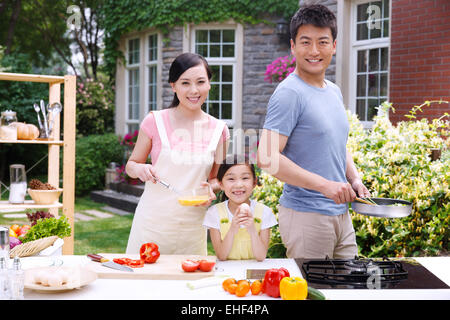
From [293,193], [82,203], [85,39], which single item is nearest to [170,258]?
[293,193]

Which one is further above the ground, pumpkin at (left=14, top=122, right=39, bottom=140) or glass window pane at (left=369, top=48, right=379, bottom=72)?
glass window pane at (left=369, top=48, right=379, bottom=72)

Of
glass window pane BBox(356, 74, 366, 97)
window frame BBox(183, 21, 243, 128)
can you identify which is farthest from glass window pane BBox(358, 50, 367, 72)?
window frame BBox(183, 21, 243, 128)

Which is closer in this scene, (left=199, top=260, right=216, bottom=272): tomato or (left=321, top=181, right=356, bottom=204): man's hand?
(left=199, top=260, right=216, bottom=272): tomato

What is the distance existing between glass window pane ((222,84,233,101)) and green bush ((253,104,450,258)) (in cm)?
588

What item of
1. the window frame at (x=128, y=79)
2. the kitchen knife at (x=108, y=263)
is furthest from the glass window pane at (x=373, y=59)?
the kitchen knife at (x=108, y=263)

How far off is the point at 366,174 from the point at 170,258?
2439 millimetres

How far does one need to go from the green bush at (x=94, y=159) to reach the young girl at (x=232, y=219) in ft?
28.5

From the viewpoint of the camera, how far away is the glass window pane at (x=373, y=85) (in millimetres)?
→ 8039

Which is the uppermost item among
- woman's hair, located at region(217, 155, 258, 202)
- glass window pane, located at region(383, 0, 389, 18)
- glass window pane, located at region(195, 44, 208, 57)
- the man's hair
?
glass window pane, located at region(383, 0, 389, 18)

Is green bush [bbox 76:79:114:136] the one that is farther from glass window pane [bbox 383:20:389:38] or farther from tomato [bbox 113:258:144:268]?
tomato [bbox 113:258:144:268]

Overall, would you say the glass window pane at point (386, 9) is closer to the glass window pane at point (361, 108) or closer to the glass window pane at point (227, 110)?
the glass window pane at point (361, 108)

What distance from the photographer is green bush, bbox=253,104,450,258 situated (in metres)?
4.20

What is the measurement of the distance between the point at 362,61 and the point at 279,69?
1.69 meters

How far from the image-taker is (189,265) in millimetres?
2305
